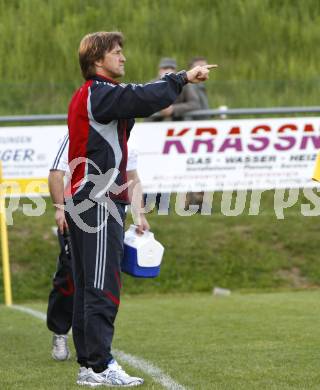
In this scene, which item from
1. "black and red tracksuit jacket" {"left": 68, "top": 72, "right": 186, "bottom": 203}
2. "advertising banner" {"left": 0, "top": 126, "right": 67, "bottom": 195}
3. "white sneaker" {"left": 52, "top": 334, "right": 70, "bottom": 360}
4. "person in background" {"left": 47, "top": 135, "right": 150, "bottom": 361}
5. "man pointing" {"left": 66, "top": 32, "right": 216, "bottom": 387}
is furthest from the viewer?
"advertising banner" {"left": 0, "top": 126, "right": 67, "bottom": 195}

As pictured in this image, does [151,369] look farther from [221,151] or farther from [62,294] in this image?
[221,151]

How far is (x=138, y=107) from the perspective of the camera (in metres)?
6.33

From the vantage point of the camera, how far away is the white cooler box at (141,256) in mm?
6988

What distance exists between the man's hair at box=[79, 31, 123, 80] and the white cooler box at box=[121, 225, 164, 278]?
1115mm

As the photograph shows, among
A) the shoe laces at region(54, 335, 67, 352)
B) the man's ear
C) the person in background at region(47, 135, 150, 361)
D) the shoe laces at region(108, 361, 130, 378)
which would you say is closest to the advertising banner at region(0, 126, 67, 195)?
the person in background at region(47, 135, 150, 361)

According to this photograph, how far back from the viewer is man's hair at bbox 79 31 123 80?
658 cm

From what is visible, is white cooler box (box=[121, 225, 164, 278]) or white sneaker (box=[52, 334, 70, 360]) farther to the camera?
white sneaker (box=[52, 334, 70, 360])

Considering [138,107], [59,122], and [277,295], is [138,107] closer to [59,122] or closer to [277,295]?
[277,295]

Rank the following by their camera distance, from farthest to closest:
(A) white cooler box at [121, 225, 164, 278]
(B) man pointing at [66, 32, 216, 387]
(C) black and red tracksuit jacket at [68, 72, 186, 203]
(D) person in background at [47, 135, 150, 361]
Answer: (D) person in background at [47, 135, 150, 361], (A) white cooler box at [121, 225, 164, 278], (B) man pointing at [66, 32, 216, 387], (C) black and red tracksuit jacket at [68, 72, 186, 203]

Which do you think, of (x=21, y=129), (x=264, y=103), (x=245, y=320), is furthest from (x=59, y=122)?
(x=245, y=320)

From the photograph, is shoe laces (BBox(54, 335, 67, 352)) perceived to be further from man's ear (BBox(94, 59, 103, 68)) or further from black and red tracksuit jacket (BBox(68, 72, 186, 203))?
man's ear (BBox(94, 59, 103, 68))

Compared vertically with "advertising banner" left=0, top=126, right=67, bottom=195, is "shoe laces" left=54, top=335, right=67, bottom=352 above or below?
above

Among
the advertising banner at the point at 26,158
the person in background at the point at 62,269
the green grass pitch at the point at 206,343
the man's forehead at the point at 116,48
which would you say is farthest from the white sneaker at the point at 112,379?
the advertising banner at the point at 26,158

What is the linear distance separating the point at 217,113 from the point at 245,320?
4.85 m
